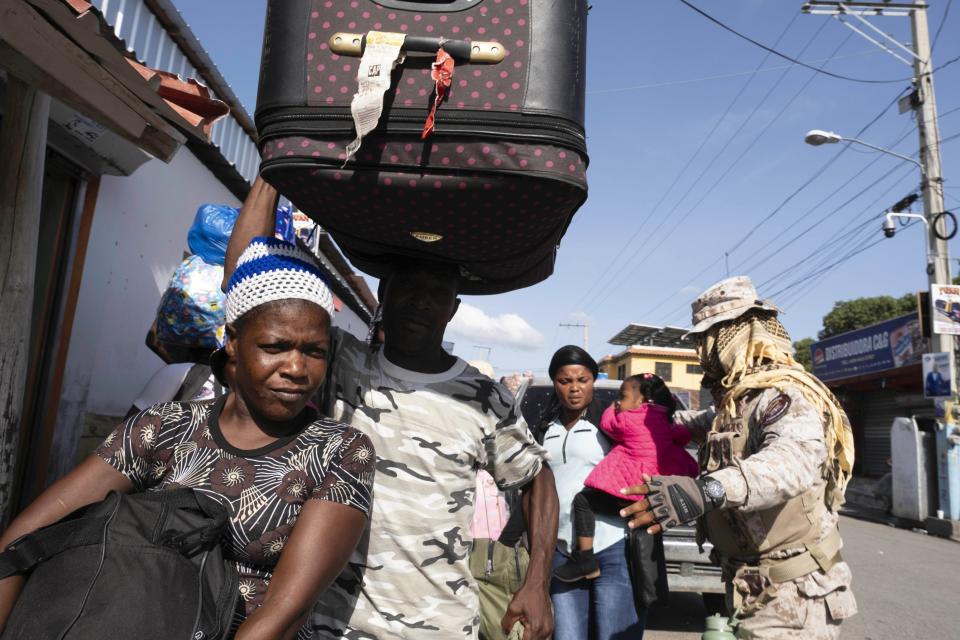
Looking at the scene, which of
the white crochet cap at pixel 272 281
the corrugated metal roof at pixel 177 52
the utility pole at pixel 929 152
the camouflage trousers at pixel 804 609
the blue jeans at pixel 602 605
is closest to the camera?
the white crochet cap at pixel 272 281

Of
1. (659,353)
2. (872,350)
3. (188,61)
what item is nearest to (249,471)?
(188,61)

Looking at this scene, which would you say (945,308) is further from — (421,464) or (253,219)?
(253,219)

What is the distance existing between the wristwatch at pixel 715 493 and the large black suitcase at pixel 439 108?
1246 mm

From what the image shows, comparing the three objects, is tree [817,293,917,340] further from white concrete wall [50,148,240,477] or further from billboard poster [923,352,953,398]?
white concrete wall [50,148,240,477]

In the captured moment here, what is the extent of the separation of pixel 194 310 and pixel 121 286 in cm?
272

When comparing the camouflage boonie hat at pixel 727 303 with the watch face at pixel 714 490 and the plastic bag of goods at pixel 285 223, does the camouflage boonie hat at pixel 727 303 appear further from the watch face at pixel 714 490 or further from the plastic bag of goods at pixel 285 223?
the plastic bag of goods at pixel 285 223

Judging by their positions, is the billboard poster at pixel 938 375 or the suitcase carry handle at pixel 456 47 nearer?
the suitcase carry handle at pixel 456 47

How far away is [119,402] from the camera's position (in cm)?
539

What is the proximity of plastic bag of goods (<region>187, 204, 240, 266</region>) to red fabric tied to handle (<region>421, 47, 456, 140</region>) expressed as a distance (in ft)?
6.84

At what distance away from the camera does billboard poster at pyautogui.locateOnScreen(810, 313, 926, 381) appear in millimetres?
17750

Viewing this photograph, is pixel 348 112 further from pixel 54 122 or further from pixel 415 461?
pixel 54 122

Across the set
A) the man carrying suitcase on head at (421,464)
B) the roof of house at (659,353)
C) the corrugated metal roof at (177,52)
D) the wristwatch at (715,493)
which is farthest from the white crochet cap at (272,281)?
the roof of house at (659,353)

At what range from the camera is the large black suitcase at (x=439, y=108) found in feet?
Result: 4.60

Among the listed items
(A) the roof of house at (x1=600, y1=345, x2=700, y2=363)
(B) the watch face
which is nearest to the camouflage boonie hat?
(B) the watch face
